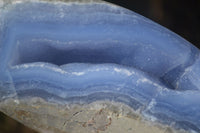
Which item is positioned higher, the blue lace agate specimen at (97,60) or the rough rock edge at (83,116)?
the blue lace agate specimen at (97,60)

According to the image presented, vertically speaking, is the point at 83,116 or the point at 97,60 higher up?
the point at 97,60

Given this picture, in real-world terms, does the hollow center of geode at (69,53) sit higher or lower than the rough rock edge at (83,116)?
higher

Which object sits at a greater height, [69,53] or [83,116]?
[69,53]

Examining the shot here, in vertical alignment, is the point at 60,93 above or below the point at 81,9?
below

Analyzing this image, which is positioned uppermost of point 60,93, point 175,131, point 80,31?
point 80,31

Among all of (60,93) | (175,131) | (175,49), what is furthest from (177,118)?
(60,93)

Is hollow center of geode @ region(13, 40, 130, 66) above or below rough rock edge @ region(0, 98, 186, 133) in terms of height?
above

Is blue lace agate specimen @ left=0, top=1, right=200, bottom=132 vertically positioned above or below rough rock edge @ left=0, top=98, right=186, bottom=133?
above

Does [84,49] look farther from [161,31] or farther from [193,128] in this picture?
[193,128]
